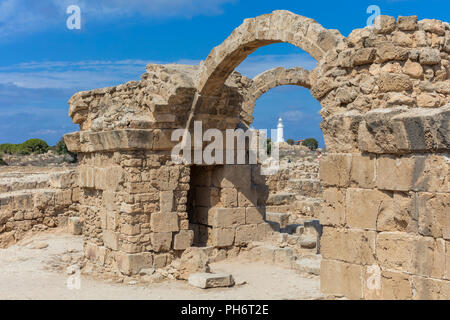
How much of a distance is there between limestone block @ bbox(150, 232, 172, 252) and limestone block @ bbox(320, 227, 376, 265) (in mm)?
3907

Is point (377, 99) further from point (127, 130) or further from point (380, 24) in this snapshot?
point (127, 130)

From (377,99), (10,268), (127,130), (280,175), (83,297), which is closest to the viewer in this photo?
(377,99)

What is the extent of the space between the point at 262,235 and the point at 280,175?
5.87 m

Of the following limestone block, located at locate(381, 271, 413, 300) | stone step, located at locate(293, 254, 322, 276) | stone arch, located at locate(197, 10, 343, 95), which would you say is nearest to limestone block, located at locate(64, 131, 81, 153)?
stone arch, located at locate(197, 10, 343, 95)

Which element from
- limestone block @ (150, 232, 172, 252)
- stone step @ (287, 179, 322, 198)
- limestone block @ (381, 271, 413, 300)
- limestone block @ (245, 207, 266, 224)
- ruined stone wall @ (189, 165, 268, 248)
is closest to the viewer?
limestone block @ (381, 271, 413, 300)

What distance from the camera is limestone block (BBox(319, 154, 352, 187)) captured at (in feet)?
15.9

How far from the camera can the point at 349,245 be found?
190 inches

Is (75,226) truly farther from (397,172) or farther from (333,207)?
(397,172)

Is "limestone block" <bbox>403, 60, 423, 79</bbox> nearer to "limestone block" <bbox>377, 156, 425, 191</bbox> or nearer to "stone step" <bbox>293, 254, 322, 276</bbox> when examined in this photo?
"limestone block" <bbox>377, 156, 425, 191</bbox>

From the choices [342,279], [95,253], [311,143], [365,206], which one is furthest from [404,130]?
[311,143]

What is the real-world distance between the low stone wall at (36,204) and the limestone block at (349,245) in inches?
306

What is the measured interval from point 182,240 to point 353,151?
14.7 ft

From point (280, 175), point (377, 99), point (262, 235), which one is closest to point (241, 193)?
point (262, 235)

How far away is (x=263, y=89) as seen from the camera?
12914mm
